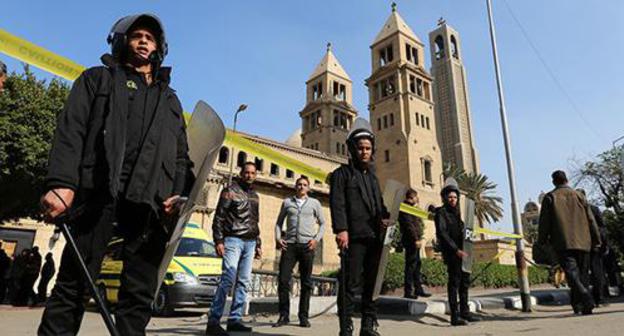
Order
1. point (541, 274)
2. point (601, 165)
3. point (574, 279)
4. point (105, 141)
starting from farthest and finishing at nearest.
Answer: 1. point (601, 165)
2. point (541, 274)
3. point (574, 279)
4. point (105, 141)

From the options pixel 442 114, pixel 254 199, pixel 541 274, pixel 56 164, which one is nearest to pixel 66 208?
pixel 56 164

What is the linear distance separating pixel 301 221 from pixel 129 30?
3955 mm

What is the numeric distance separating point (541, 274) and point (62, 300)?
28062mm

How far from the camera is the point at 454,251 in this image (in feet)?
20.6

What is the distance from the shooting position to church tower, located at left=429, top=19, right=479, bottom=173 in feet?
326

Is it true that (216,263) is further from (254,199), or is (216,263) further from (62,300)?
(62,300)

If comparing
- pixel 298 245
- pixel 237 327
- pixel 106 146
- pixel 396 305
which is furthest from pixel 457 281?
pixel 106 146

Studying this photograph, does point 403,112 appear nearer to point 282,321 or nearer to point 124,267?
point 282,321

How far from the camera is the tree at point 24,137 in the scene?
15.0 meters

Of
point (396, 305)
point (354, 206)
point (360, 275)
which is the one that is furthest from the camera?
point (396, 305)

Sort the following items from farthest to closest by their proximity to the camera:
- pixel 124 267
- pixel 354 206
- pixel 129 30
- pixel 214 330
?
pixel 214 330
pixel 354 206
pixel 129 30
pixel 124 267

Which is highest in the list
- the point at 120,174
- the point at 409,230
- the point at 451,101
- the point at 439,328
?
the point at 451,101

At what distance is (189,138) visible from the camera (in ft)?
10.3

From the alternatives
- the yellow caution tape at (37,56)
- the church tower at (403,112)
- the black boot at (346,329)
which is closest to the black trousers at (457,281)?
the black boot at (346,329)
